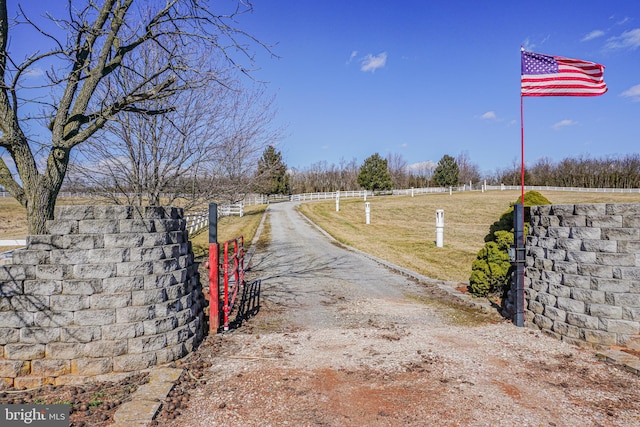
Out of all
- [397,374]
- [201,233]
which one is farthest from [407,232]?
[397,374]

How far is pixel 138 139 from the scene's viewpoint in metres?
9.07

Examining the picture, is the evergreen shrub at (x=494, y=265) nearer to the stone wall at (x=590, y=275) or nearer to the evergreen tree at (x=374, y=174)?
the stone wall at (x=590, y=275)

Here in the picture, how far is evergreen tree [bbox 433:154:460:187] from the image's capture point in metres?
73.6

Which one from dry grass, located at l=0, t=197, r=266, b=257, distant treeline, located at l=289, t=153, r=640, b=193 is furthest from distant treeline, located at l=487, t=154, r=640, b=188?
dry grass, located at l=0, t=197, r=266, b=257

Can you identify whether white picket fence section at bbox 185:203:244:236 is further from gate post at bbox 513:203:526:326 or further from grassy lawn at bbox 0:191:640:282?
gate post at bbox 513:203:526:326

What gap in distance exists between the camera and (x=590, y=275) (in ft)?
18.5

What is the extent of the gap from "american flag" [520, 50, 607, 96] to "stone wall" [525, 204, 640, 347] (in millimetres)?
2153

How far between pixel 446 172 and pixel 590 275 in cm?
7133

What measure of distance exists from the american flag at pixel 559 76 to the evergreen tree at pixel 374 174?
53.7m

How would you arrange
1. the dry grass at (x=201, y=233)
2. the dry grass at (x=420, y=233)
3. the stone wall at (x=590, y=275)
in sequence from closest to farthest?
1. the stone wall at (x=590, y=275)
2. the dry grass at (x=420, y=233)
3. the dry grass at (x=201, y=233)

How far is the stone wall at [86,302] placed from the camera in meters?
4.66

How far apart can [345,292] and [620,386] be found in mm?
5850

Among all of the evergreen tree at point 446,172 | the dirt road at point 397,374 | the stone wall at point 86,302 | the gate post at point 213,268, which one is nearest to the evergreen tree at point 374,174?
the evergreen tree at point 446,172

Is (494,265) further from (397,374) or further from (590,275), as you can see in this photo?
(397,374)
